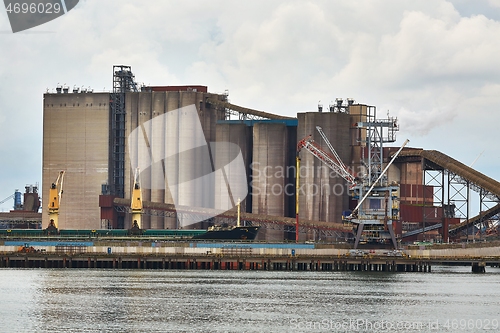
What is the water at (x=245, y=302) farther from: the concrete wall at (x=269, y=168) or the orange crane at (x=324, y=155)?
Result: the concrete wall at (x=269, y=168)

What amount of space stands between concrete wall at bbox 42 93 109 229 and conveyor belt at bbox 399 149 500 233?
165 feet

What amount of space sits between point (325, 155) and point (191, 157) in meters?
25.4

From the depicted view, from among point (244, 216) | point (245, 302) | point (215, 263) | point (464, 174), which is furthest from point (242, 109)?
point (245, 302)

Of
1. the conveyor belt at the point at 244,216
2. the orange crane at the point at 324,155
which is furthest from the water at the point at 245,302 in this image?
the conveyor belt at the point at 244,216

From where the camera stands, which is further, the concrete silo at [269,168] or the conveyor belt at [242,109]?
the conveyor belt at [242,109]

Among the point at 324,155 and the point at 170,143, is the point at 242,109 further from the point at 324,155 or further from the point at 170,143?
the point at 324,155

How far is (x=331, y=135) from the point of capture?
614ft

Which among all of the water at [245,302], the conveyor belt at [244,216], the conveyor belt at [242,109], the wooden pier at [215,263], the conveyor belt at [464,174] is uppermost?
the conveyor belt at [242,109]

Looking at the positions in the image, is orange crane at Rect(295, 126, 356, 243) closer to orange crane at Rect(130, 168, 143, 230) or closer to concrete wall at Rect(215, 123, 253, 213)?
concrete wall at Rect(215, 123, 253, 213)

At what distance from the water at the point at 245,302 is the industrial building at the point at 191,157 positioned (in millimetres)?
58793

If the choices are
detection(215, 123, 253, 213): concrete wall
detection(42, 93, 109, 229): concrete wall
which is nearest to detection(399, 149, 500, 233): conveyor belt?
detection(215, 123, 253, 213): concrete wall

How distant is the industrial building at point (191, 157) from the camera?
187625mm

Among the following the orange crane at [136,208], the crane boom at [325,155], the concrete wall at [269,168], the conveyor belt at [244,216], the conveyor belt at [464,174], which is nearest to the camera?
the conveyor belt at [464,174]

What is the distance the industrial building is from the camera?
187625 millimetres
